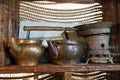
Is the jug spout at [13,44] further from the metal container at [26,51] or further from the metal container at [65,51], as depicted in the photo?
the metal container at [65,51]

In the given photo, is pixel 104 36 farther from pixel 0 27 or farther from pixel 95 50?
pixel 0 27

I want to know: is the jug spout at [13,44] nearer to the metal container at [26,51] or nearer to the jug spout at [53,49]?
the metal container at [26,51]

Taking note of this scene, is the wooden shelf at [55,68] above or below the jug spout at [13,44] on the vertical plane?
below

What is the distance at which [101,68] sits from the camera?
2.99ft

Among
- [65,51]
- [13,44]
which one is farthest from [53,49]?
[13,44]

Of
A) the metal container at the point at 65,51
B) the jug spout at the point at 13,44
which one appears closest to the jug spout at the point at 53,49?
the metal container at the point at 65,51

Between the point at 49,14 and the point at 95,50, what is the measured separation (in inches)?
14.9

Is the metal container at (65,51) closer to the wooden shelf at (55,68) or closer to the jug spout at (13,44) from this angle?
the wooden shelf at (55,68)

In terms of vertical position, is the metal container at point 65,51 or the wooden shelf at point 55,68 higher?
the metal container at point 65,51

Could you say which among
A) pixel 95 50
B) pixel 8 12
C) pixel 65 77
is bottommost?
pixel 65 77

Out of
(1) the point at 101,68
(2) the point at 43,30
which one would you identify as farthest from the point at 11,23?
(1) the point at 101,68

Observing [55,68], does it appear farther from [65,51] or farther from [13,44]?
[13,44]

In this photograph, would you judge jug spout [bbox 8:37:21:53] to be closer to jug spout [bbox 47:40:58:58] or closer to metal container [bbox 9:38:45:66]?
metal container [bbox 9:38:45:66]

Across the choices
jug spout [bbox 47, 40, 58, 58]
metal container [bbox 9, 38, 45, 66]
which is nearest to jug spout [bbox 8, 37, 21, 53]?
metal container [bbox 9, 38, 45, 66]
